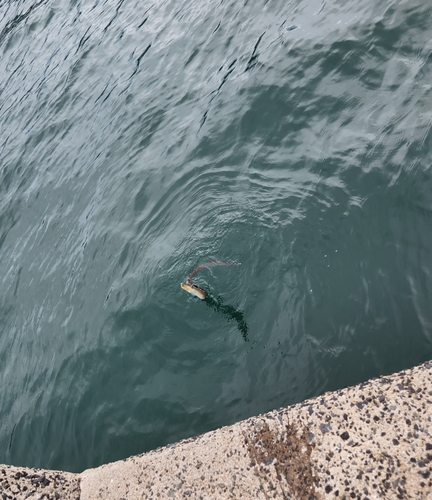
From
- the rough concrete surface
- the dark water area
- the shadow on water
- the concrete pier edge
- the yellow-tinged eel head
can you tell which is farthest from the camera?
the shadow on water

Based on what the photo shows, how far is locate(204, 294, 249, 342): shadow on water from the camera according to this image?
238 inches

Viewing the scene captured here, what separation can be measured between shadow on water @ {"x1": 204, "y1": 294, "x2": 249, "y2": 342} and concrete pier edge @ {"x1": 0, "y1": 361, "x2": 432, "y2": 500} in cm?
159

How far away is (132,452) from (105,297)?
2.47 metres

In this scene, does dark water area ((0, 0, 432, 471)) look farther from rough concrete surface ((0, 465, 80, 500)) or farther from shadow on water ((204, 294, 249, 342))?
rough concrete surface ((0, 465, 80, 500))

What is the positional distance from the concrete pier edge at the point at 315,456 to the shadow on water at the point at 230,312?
1594 millimetres

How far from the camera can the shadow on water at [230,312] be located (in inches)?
238

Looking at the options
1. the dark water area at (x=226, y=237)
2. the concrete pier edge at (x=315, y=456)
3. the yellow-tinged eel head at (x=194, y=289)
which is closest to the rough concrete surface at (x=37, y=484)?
the concrete pier edge at (x=315, y=456)

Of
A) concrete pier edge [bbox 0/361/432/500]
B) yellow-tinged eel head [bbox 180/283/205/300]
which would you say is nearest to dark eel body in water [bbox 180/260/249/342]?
yellow-tinged eel head [bbox 180/283/205/300]

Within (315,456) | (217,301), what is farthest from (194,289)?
(315,456)

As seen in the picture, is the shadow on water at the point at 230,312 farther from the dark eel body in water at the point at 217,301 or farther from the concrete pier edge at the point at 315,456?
the concrete pier edge at the point at 315,456

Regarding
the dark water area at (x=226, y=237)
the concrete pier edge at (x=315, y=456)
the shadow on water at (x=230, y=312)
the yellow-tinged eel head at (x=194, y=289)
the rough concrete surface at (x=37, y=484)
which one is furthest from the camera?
the shadow on water at (x=230, y=312)

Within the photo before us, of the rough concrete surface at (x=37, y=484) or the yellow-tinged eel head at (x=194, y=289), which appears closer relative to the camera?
the rough concrete surface at (x=37, y=484)

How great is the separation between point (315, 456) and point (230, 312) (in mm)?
2548

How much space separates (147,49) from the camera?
12.5 meters
